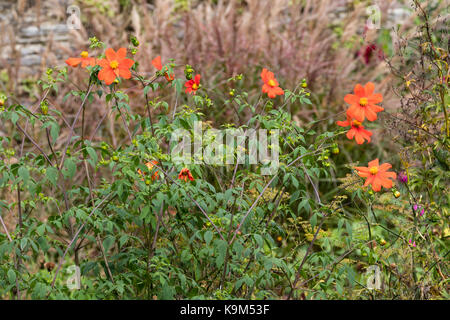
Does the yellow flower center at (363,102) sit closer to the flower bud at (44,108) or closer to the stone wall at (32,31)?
the flower bud at (44,108)

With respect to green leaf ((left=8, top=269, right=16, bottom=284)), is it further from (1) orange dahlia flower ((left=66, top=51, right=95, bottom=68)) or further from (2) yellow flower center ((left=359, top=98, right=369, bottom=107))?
(2) yellow flower center ((left=359, top=98, right=369, bottom=107))

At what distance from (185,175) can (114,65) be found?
44 cm

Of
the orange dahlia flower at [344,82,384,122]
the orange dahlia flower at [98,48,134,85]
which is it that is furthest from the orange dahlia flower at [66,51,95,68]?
the orange dahlia flower at [344,82,384,122]

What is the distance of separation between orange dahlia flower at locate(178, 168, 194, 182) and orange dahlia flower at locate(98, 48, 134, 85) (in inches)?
14.5

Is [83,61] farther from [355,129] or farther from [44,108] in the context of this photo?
[355,129]

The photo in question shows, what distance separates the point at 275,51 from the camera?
4367 millimetres

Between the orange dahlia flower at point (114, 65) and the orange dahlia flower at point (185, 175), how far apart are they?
1.21 feet

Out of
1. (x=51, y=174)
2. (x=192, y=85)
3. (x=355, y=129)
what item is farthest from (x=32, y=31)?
(x=355, y=129)

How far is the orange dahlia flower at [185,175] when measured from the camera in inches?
76.4

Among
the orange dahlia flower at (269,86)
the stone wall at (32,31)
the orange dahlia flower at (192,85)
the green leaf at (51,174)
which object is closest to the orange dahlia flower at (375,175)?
the orange dahlia flower at (269,86)

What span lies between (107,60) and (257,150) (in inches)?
25.5

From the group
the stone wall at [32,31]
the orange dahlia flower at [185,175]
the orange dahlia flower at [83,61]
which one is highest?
the stone wall at [32,31]

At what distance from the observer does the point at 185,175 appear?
6.52 ft
